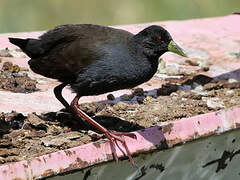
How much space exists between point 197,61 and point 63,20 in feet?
12.0

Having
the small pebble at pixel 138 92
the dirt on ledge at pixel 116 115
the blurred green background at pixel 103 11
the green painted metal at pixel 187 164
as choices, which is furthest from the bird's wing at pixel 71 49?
the blurred green background at pixel 103 11

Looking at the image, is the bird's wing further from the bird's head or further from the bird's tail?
the bird's head

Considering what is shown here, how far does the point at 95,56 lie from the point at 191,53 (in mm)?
2026

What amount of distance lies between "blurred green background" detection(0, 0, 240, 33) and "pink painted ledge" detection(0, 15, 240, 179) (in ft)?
8.92

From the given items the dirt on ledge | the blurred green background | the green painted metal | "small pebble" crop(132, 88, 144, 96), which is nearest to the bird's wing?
the dirt on ledge

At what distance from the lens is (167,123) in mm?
4031

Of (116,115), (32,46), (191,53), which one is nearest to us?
(32,46)

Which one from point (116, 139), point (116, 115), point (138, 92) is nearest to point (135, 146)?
point (116, 139)

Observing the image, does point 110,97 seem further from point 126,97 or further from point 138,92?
point 138,92

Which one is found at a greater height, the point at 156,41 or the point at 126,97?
the point at 156,41

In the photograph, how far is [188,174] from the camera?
4.22 meters

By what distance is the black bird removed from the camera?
12.8ft

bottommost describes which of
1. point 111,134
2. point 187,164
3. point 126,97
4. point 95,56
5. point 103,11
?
point 103,11

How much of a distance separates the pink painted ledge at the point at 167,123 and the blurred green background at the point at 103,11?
107 inches
